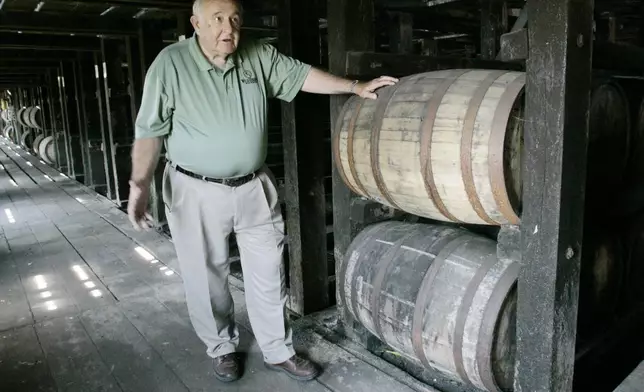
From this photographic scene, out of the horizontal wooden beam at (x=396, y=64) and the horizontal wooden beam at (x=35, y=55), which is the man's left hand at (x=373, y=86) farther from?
the horizontal wooden beam at (x=35, y=55)

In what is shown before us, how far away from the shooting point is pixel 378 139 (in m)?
2.13

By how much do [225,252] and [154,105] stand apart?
732 mm

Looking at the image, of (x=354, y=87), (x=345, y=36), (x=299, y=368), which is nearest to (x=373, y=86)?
(x=354, y=87)

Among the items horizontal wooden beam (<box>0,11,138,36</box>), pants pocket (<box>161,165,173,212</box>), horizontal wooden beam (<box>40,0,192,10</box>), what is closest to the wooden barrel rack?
pants pocket (<box>161,165,173,212</box>)

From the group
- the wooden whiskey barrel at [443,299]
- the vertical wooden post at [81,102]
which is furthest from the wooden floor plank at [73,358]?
the vertical wooden post at [81,102]

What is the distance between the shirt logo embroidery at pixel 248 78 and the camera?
2.28 metres

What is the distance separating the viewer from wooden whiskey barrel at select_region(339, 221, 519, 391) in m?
1.87

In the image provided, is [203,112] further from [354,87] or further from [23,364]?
[23,364]

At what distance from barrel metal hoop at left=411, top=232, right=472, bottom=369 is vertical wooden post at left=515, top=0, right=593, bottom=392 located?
340mm

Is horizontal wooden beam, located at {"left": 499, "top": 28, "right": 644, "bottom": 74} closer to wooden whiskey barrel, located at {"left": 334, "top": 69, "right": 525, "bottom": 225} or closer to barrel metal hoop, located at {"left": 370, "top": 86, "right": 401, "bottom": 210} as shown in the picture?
wooden whiskey barrel, located at {"left": 334, "top": 69, "right": 525, "bottom": 225}

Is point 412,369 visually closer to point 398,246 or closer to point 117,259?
point 398,246

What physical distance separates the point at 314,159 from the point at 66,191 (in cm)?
653

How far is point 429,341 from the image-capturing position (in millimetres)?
2012

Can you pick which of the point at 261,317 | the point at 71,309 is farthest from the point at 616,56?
the point at 71,309
